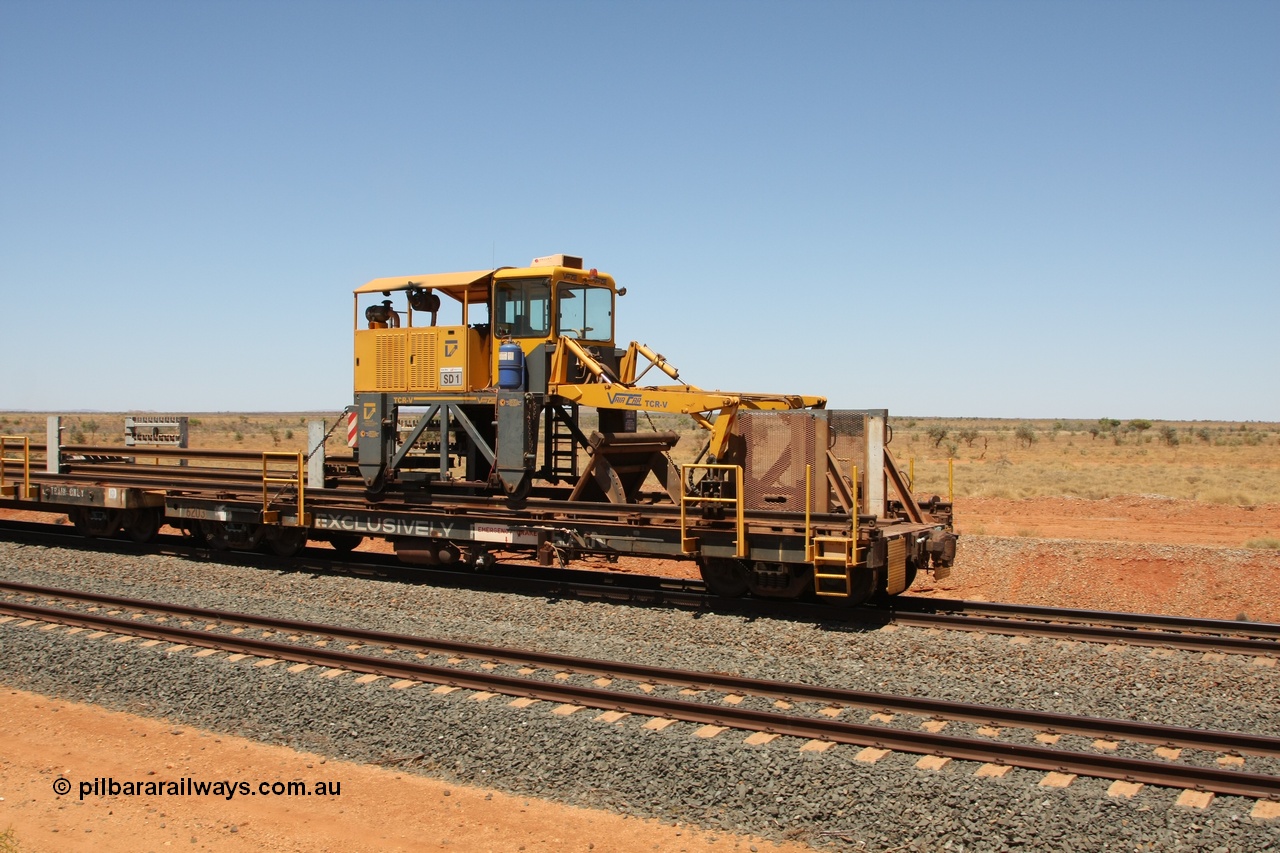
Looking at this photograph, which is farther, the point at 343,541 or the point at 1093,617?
the point at 343,541

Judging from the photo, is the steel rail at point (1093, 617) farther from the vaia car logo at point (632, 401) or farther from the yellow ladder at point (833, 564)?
the vaia car logo at point (632, 401)

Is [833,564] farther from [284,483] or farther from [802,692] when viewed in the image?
[284,483]

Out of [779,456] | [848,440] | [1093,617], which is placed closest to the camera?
[1093,617]

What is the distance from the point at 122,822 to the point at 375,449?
8268mm

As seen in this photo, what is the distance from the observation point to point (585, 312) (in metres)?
13.9

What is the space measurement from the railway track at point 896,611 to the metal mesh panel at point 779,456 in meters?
1.20

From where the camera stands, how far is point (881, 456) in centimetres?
1180

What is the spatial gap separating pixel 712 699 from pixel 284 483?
8.96m

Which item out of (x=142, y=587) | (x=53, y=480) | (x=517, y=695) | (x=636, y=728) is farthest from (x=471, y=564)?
(x=53, y=480)

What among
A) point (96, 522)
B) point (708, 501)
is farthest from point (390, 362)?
point (96, 522)

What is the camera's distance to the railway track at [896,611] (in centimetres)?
1044

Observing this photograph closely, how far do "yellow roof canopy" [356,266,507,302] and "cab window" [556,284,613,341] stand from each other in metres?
1.09

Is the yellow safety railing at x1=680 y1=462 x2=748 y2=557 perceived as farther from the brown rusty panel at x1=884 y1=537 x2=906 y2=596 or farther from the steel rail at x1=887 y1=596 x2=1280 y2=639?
the steel rail at x1=887 y1=596 x2=1280 y2=639

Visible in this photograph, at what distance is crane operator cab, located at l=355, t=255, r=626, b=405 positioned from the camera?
1340cm
